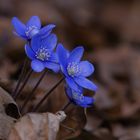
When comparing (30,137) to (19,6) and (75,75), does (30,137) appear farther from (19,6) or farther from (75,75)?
(19,6)

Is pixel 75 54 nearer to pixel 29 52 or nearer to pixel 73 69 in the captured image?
pixel 73 69

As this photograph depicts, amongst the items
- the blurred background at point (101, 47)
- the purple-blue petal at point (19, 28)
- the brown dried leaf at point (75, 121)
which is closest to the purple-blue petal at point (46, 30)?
the purple-blue petal at point (19, 28)

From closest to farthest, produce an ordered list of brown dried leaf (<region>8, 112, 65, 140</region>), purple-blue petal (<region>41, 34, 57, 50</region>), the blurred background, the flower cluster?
brown dried leaf (<region>8, 112, 65, 140</region>)
the flower cluster
purple-blue petal (<region>41, 34, 57, 50</region>)
the blurred background

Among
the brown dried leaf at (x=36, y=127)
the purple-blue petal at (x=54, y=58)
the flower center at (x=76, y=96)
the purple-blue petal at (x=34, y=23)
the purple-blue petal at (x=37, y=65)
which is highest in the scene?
the purple-blue petal at (x=34, y=23)

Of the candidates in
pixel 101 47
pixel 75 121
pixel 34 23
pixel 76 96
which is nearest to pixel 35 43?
pixel 34 23

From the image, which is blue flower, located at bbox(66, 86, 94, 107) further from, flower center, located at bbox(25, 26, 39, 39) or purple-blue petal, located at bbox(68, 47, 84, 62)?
flower center, located at bbox(25, 26, 39, 39)

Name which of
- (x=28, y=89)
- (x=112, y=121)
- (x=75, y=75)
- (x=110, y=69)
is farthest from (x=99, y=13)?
(x=75, y=75)

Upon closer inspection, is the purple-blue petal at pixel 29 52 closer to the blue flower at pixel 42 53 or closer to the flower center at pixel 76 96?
the blue flower at pixel 42 53

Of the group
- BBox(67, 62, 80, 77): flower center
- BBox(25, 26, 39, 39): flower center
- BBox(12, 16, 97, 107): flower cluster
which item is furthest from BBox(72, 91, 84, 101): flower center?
BBox(25, 26, 39, 39): flower center
